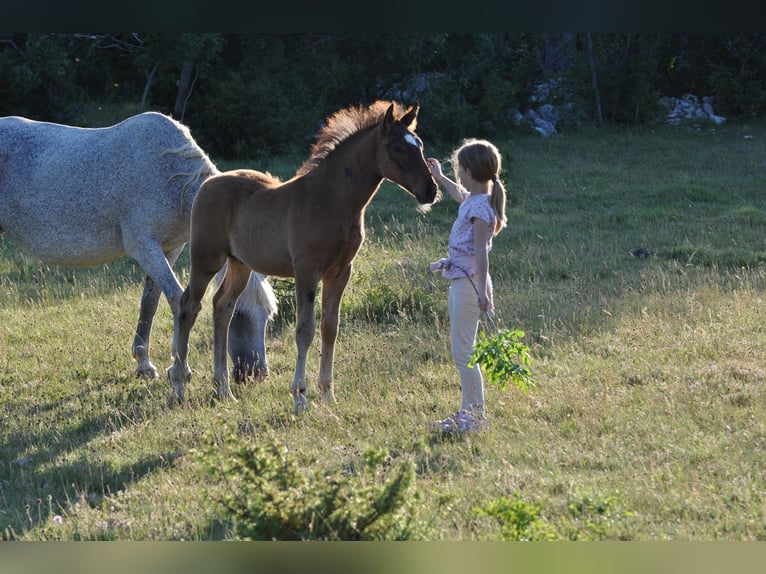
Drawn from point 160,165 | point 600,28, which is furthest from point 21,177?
point 600,28

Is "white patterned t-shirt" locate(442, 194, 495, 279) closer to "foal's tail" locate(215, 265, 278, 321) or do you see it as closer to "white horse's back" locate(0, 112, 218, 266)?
"foal's tail" locate(215, 265, 278, 321)

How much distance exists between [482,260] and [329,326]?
4.80 feet

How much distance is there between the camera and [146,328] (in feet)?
25.7

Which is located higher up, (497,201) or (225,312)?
(497,201)

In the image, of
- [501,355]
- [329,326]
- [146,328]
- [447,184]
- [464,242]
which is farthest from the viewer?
[146,328]

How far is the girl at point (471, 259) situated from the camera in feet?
18.1

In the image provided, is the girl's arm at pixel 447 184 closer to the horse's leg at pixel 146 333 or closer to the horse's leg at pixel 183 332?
the horse's leg at pixel 183 332

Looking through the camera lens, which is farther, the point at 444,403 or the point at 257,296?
the point at 257,296

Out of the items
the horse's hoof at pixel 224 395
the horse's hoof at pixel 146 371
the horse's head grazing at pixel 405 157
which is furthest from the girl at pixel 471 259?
the horse's hoof at pixel 146 371

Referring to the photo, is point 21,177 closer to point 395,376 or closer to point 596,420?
point 395,376

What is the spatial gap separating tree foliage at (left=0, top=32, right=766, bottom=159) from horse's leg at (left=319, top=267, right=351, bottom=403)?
11.7m

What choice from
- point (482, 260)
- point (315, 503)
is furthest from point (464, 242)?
point (315, 503)

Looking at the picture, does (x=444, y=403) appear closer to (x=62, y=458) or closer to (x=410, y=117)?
(x=410, y=117)

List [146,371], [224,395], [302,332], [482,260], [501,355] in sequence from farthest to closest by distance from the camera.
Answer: [146,371] → [224,395] → [302,332] → [482,260] → [501,355]
